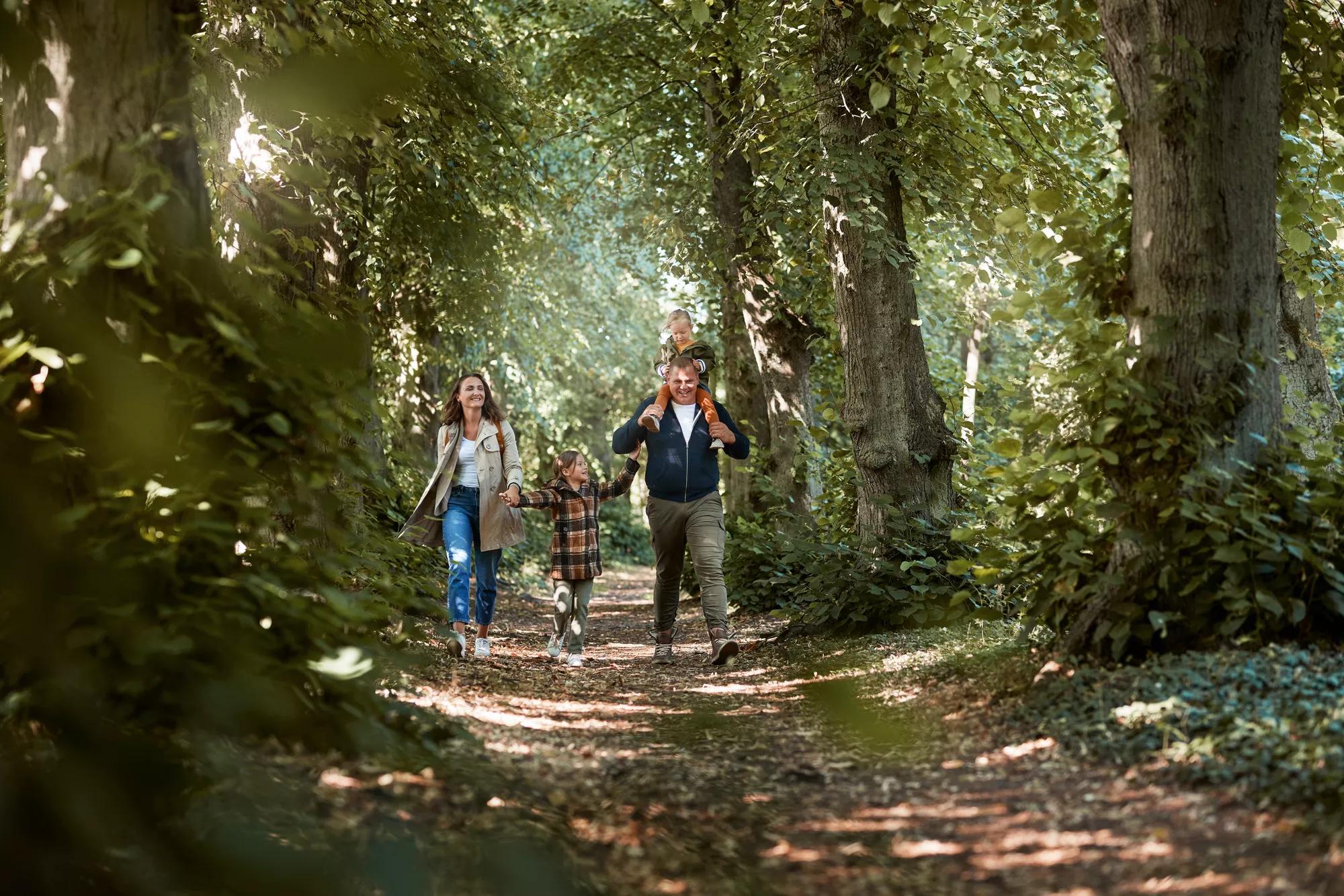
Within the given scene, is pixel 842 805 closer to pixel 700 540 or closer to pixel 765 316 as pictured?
pixel 700 540

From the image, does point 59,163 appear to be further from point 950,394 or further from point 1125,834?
point 950,394

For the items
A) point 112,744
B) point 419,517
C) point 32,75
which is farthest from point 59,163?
point 419,517

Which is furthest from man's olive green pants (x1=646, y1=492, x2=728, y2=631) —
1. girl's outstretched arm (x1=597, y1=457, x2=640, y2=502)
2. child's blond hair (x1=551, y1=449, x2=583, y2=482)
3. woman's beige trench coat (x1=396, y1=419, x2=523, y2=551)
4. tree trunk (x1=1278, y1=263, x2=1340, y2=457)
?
A: tree trunk (x1=1278, y1=263, x2=1340, y2=457)

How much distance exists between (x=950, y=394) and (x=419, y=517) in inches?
266

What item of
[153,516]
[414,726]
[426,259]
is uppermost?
[426,259]

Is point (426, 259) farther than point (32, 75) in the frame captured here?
Yes

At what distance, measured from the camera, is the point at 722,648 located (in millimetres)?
9555

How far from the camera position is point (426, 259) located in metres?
15.9

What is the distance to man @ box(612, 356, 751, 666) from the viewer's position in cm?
941

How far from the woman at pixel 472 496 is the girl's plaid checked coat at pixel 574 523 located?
27 cm

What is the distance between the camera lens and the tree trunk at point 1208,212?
596cm

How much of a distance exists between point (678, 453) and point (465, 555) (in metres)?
1.81

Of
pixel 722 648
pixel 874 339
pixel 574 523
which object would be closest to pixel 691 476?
pixel 574 523

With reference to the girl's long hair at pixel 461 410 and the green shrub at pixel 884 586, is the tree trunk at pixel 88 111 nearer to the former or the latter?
the girl's long hair at pixel 461 410
